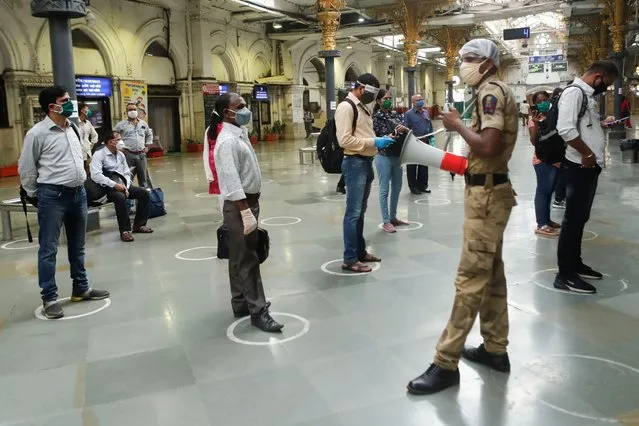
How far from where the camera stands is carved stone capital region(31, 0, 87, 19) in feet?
20.4

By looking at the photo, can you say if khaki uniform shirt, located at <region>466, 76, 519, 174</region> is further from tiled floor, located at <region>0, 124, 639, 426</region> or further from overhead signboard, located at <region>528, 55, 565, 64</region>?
overhead signboard, located at <region>528, 55, 565, 64</region>

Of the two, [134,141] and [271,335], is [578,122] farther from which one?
[134,141]

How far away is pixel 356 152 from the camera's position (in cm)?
468

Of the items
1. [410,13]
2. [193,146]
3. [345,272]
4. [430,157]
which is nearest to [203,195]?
[345,272]

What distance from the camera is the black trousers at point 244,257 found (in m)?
3.60

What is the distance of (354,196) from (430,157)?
6.27 feet

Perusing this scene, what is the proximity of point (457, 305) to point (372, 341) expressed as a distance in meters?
0.81

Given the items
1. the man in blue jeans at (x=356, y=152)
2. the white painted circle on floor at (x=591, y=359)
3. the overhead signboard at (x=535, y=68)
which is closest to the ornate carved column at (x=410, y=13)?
the overhead signboard at (x=535, y=68)

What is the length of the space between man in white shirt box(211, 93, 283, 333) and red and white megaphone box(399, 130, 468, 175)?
94 cm

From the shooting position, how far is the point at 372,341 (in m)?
3.41

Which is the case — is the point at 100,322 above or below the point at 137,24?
below

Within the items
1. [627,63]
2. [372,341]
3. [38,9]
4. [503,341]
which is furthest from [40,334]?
[627,63]

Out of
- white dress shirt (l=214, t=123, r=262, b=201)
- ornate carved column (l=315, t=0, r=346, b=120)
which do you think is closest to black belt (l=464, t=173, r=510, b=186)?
white dress shirt (l=214, t=123, r=262, b=201)

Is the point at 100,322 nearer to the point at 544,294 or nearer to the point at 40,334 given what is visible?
the point at 40,334
